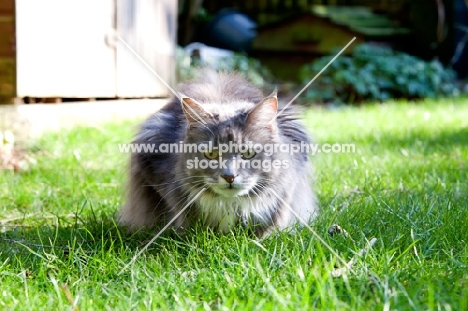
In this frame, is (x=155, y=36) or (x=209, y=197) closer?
(x=209, y=197)

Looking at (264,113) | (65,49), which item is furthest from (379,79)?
(264,113)

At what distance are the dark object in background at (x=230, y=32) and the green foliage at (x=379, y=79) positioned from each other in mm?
1900

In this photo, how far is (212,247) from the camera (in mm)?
2188

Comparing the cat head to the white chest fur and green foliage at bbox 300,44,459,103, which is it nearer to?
the white chest fur

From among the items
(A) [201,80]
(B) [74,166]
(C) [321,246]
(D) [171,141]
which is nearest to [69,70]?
(B) [74,166]

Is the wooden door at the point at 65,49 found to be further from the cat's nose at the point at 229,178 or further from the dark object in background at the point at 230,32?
the dark object in background at the point at 230,32

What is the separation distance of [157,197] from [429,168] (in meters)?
1.82

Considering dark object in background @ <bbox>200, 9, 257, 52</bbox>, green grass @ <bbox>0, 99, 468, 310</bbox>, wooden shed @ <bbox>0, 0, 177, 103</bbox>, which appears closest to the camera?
green grass @ <bbox>0, 99, 468, 310</bbox>

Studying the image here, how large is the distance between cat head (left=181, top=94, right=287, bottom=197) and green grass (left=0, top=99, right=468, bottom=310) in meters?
0.22

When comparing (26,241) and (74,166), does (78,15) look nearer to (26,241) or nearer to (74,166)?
(74,166)

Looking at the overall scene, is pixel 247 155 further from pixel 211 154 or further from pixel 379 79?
pixel 379 79

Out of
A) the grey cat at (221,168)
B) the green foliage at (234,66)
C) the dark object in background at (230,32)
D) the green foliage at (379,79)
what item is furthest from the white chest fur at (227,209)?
the dark object in background at (230,32)

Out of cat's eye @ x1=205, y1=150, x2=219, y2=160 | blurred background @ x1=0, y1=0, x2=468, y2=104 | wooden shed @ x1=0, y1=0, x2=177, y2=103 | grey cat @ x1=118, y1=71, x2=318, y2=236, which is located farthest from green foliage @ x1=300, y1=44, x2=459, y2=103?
cat's eye @ x1=205, y1=150, x2=219, y2=160

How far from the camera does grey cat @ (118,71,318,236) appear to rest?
230cm
